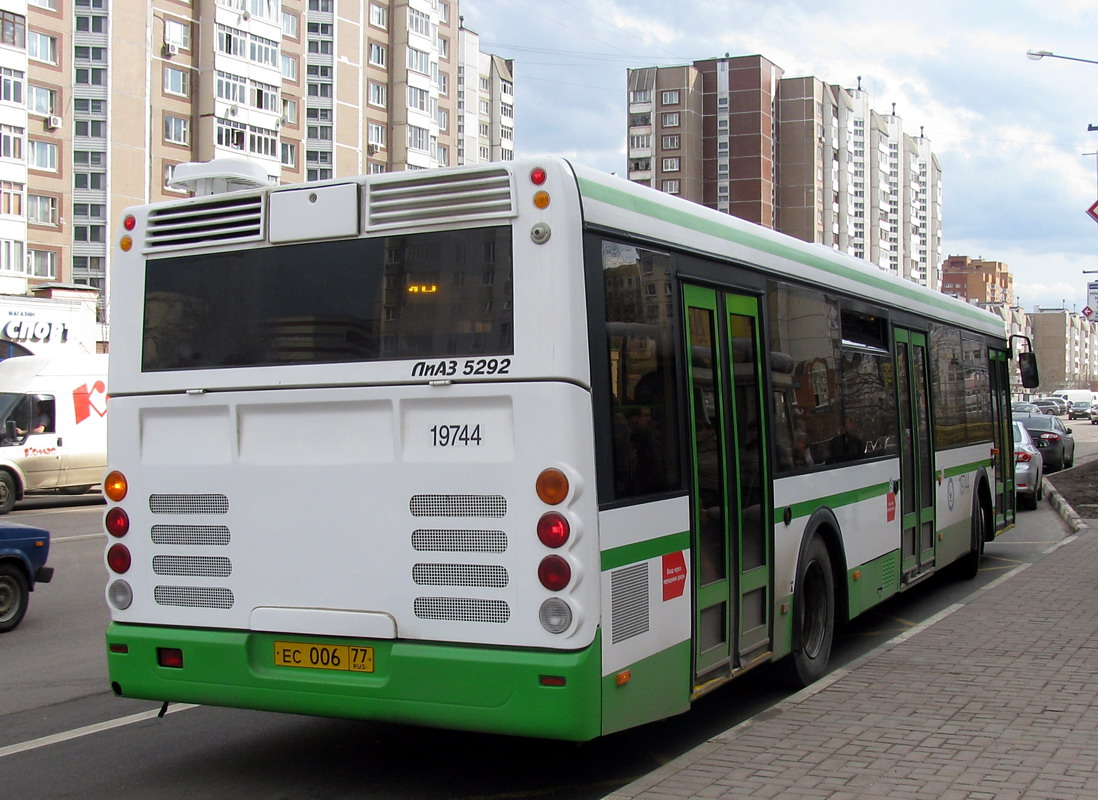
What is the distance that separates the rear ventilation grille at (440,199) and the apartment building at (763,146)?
102658 millimetres

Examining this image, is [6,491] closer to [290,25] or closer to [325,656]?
[325,656]

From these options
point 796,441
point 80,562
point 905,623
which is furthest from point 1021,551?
point 80,562

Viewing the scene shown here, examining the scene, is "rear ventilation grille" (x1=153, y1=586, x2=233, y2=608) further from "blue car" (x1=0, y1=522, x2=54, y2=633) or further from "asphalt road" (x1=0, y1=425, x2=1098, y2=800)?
"blue car" (x1=0, y1=522, x2=54, y2=633)

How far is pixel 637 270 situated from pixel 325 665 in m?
2.35

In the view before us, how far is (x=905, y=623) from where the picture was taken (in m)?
10.8

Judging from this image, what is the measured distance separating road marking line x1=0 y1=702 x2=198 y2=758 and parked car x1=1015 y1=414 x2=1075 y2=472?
2767 centimetres

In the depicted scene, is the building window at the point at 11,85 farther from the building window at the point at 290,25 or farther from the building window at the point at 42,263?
the building window at the point at 290,25

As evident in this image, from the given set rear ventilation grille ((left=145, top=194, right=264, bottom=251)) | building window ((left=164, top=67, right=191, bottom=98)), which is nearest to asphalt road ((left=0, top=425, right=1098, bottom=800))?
rear ventilation grille ((left=145, top=194, right=264, bottom=251))

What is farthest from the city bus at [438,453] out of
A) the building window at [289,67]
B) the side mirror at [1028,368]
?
the building window at [289,67]

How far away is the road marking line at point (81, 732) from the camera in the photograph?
684 centimetres

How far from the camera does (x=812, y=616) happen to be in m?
8.19

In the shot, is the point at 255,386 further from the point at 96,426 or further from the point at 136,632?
the point at 96,426

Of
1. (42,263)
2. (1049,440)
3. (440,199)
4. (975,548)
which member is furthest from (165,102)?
(440,199)

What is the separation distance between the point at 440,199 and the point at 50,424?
20349mm
